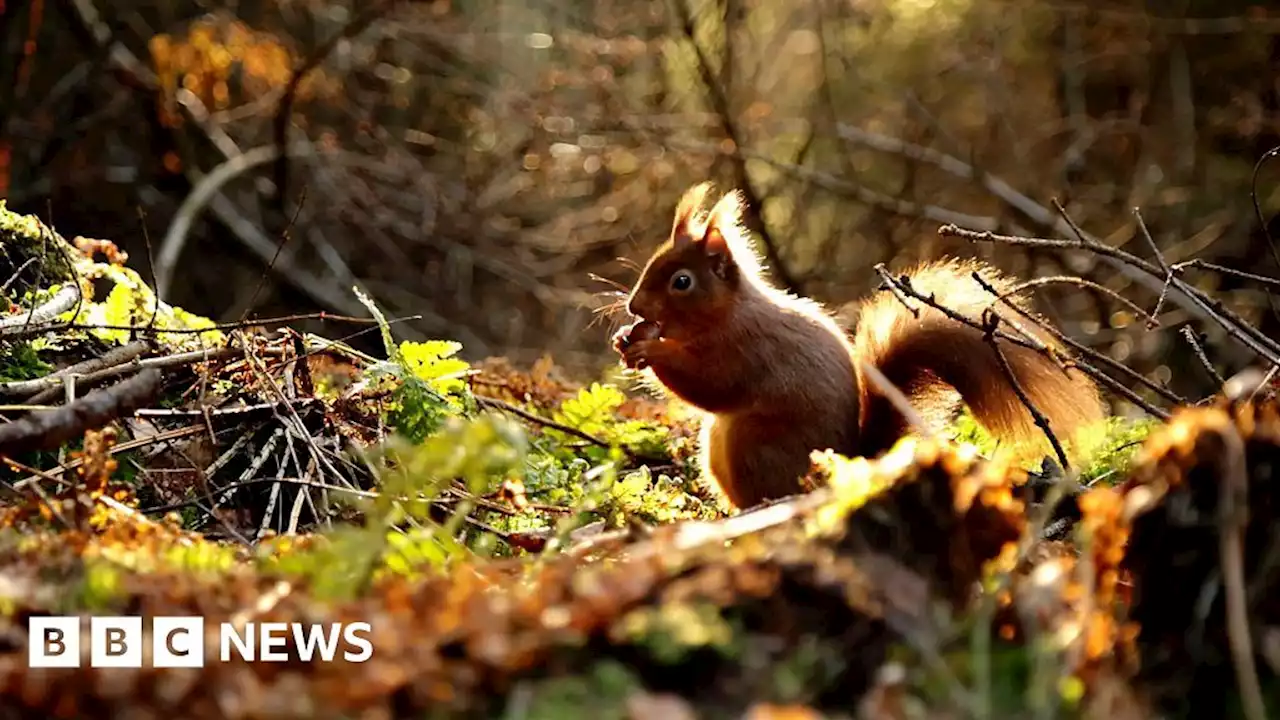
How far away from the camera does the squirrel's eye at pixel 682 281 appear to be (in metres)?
3.19

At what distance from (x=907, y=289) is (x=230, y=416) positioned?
4.01 feet

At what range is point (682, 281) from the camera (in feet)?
10.5

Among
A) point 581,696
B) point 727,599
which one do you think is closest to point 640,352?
point 727,599

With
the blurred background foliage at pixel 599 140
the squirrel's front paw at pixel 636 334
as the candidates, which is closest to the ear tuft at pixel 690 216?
the squirrel's front paw at pixel 636 334

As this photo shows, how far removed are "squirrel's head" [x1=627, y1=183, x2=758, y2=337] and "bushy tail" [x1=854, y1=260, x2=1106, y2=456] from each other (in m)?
0.39

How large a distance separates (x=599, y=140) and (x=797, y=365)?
3.90 m

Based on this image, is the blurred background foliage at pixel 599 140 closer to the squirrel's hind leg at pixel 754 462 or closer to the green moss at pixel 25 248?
the green moss at pixel 25 248

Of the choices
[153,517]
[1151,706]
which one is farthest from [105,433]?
[1151,706]

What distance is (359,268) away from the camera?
7500 mm

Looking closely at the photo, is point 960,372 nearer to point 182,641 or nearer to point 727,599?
point 727,599

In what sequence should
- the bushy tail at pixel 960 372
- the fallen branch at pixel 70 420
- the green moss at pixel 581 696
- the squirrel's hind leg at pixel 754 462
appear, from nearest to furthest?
the green moss at pixel 581 696 → the fallen branch at pixel 70 420 → the bushy tail at pixel 960 372 → the squirrel's hind leg at pixel 754 462

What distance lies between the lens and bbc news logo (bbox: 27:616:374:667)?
105 cm

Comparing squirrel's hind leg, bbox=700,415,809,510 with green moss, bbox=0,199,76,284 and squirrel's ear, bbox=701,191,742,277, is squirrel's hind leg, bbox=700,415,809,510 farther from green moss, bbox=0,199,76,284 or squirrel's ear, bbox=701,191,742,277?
green moss, bbox=0,199,76,284

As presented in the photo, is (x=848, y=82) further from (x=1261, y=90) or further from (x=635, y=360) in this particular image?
(x=635, y=360)
